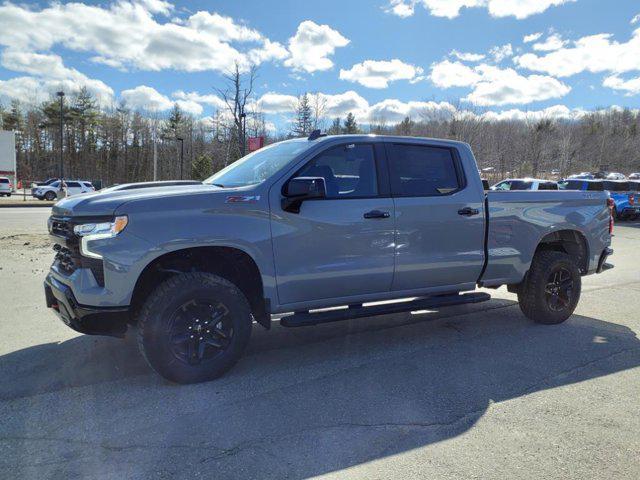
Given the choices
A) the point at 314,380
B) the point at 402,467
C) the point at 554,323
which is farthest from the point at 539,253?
the point at 402,467

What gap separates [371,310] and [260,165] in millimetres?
1732

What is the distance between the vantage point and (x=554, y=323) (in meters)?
5.65

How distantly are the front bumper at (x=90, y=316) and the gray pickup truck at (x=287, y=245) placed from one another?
0.01 m

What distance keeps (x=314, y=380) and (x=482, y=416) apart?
4.37 ft

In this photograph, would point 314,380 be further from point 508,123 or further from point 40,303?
point 508,123

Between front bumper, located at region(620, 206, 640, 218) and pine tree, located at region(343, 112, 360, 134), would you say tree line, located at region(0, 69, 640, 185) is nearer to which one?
pine tree, located at region(343, 112, 360, 134)

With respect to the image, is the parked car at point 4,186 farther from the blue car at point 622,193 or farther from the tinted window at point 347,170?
the tinted window at point 347,170

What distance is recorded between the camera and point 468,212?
486cm

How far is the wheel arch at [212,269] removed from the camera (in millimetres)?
3797

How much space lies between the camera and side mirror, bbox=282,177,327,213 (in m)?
3.86

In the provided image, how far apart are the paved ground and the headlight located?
1116 millimetres

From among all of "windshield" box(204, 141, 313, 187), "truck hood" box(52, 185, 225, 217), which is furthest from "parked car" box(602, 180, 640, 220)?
"truck hood" box(52, 185, 225, 217)

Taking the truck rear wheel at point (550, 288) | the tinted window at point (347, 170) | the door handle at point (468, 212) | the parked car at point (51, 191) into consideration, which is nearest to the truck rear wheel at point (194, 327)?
the tinted window at point (347, 170)

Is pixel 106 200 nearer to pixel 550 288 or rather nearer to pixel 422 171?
pixel 422 171
